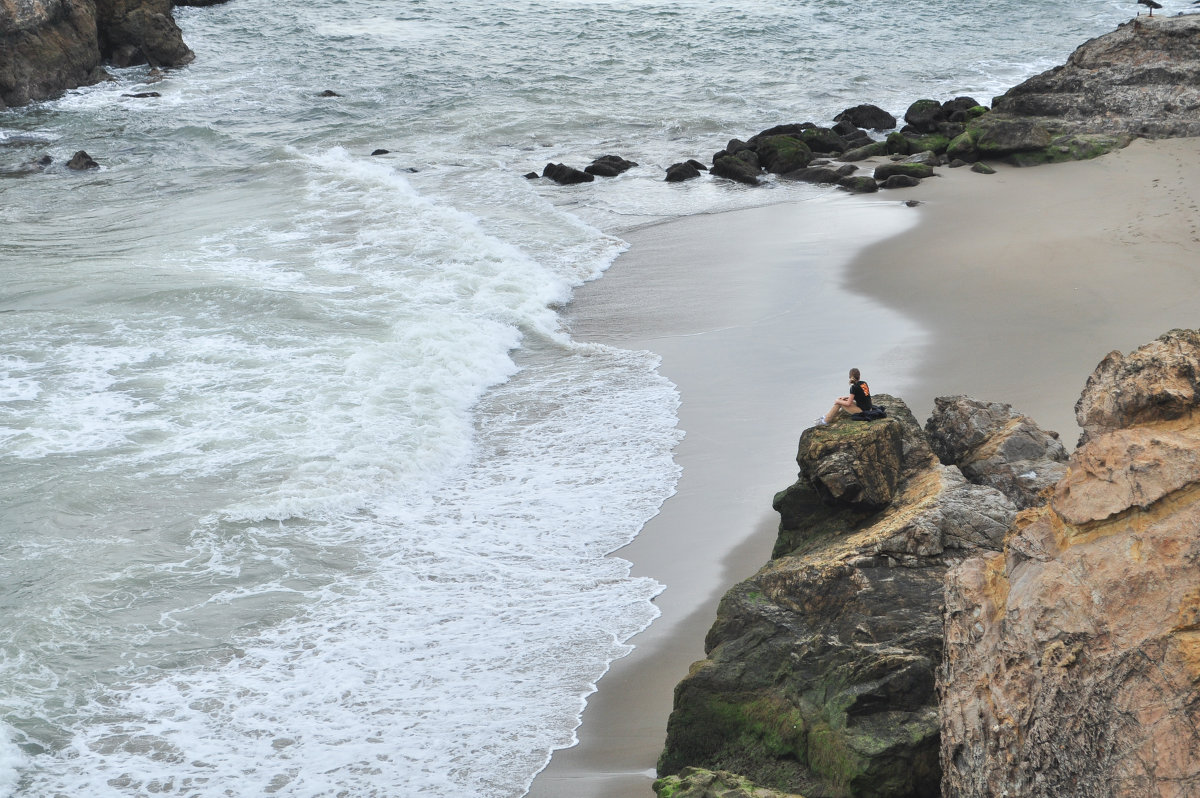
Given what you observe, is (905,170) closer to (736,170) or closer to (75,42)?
(736,170)

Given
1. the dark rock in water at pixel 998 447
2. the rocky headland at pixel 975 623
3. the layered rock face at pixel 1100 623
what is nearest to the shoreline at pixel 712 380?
the rocky headland at pixel 975 623

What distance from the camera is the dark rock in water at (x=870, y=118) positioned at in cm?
3080

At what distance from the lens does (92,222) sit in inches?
891

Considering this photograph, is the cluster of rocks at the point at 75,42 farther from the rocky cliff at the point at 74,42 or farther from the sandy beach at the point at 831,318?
the sandy beach at the point at 831,318

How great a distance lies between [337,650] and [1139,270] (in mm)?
12577

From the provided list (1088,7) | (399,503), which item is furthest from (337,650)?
(1088,7)

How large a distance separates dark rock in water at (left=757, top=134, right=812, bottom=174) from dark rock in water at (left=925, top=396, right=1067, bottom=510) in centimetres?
1729

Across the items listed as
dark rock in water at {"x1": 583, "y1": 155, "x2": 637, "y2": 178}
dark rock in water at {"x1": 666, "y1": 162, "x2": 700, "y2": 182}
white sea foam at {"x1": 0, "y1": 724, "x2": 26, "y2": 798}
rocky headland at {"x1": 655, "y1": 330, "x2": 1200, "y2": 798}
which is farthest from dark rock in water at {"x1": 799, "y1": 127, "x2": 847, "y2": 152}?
white sea foam at {"x1": 0, "y1": 724, "x2": 26, "y2": 798}

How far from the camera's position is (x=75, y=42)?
38000mm

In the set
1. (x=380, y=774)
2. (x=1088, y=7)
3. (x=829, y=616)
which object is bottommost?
(x=380, y=774)

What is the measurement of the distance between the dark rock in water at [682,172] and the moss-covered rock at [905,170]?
4651 millimetres

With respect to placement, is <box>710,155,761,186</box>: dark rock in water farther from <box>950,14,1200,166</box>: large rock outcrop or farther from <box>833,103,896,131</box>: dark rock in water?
<box>833,103,896,131</box>: dark rock in water

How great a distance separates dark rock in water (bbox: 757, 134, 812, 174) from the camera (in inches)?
1019

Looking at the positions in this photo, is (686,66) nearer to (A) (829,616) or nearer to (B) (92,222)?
(B) (92,222)
